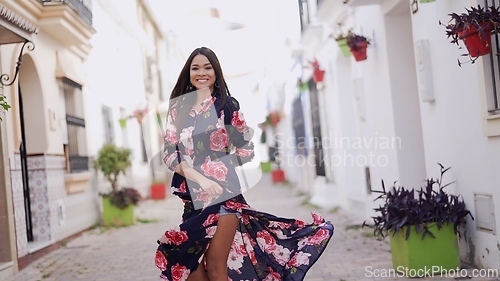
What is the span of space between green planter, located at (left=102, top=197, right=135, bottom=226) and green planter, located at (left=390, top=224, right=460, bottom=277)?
7.54m

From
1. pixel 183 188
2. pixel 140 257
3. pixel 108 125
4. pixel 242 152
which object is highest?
pixel 108 125

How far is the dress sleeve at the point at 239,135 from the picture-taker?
12.9 feet

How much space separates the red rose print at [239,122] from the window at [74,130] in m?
7.42

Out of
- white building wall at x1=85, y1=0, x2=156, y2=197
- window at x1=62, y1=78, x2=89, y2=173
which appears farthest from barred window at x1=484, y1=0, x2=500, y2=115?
white building wall at x1=85, y1=0, x2=156, y2=197

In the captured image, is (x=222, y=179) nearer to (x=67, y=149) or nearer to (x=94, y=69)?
(x=67, y=149)

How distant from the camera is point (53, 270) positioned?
7887mm

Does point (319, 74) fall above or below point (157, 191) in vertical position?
above

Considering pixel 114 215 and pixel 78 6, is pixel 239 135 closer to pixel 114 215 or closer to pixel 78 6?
pixel 78 6

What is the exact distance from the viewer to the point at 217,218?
12.4 ft

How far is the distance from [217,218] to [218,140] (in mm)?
429

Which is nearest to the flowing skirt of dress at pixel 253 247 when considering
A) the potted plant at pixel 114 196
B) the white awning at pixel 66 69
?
the white awning at pixel 66 69

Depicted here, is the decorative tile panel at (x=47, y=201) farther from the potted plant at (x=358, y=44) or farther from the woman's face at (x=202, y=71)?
the woman's face at (x=202, y=71)

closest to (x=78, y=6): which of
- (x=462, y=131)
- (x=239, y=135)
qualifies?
(x=462, y=131)

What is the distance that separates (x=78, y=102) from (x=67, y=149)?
108cm
